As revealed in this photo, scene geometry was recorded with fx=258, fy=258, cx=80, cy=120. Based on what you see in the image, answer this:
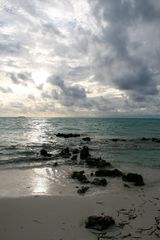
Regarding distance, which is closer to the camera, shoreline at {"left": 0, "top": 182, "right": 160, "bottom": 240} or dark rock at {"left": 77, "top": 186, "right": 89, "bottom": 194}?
shoreline at {"left": 0, "top": 182, "right": 160, "bottom": 240}

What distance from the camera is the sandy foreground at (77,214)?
7910mm

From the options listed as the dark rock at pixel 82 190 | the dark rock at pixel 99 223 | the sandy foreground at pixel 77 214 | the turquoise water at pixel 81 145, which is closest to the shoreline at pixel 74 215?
the sandy foreground at pixel 77 214

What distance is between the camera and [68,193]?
12.3 metres

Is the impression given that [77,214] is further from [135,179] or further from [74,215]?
[135,179]

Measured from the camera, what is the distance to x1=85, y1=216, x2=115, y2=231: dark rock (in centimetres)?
825

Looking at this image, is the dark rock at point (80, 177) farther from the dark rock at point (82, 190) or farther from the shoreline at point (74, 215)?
Result: the shoreline at point (74, 215)

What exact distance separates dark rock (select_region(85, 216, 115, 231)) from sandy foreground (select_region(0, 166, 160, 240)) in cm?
18

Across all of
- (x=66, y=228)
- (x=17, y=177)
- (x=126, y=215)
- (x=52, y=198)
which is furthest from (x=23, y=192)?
(x=126, y=215)

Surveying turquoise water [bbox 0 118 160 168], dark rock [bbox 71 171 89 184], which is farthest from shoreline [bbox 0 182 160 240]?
turquoise water [bbox 0 118 160 168]

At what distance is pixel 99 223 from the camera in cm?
837

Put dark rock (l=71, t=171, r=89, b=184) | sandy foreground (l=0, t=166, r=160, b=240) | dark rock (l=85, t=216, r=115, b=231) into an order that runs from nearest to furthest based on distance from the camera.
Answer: sandy foreground (l=0, t=166, r=160, b=240) < dark rock (l=85, t=216, r=115, b=231) < dark rock (l=71, t=171, r=89, b=184)

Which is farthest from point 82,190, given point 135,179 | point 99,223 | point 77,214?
point 99,223

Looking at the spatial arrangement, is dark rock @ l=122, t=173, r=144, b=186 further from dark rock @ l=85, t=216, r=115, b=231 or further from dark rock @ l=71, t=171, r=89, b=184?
dark rock @ l=85, t=216, r=115, b=231

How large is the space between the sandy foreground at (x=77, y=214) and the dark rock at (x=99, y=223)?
0.58 feet
